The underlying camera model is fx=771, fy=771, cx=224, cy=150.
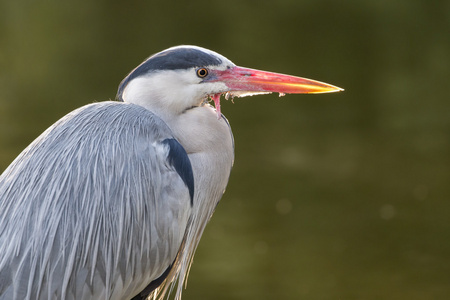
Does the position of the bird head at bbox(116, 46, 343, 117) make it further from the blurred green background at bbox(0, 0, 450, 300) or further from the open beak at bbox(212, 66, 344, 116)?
the blurred green background at bbox(0, 0, 450, 300)

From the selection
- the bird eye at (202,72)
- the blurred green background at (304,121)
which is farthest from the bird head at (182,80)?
the blurred green background at (304,121)

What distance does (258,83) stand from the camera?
3.13 metres

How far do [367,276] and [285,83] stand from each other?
9.30 ft

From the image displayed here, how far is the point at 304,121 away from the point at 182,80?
5.47 meters

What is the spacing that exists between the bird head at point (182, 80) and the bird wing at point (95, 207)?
0.08 m

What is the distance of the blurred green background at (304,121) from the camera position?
573cm

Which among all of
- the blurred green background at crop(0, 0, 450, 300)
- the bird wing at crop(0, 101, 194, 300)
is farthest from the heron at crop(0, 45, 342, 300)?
the blurred green background at crop(0, 0, 450, 300)

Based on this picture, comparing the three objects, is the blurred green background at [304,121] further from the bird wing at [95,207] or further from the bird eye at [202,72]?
the bird eye at [202,72]

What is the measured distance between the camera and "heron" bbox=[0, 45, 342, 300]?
104 inches

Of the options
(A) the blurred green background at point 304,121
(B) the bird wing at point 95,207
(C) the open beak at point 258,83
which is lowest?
(A) the blurred green background at point 304,121

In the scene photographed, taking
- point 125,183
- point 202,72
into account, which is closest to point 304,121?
point 202,72

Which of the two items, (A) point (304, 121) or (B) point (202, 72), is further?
(A) point (304, 121)

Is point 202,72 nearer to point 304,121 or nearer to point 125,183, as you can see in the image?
point 125,183

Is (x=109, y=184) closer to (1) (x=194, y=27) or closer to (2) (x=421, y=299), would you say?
(2) (x=421, y=299)
